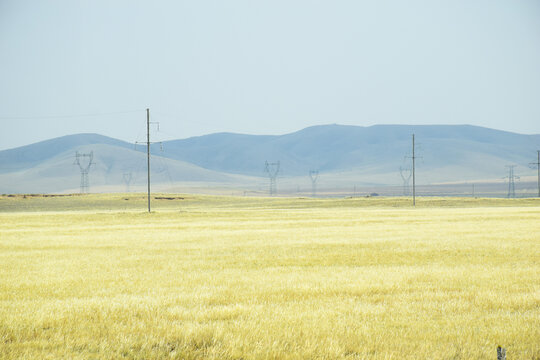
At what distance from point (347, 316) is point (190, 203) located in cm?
11314

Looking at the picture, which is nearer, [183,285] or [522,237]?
[183,285]

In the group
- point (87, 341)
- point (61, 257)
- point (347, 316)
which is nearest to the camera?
point (87, 341)

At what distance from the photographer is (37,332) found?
10008 millimetres

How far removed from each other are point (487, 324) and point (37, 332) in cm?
732

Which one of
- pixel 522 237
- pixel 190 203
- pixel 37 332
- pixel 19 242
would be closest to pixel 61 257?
pixel 19 242

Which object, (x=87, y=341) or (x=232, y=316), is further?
(x=232, y=316)

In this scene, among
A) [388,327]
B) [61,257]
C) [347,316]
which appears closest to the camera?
[388,327]

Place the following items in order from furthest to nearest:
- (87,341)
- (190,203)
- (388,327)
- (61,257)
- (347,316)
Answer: (190,203), (61,257), (347,316), (388,327), (87,341)

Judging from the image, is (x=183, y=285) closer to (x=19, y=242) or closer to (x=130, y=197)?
(x=19, y=242)

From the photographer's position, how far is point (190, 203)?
404 ft

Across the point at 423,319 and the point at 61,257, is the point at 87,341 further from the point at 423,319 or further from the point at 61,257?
the point at 61,257

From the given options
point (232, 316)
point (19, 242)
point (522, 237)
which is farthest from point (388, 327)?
point (19, 242)

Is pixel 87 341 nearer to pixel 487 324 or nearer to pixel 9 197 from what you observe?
pixel 487 324

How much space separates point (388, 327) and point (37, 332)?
18.5ft
